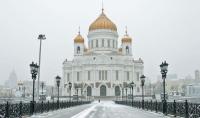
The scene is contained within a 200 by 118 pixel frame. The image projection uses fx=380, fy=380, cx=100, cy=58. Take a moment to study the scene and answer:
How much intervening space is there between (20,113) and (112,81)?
9322 centimetres

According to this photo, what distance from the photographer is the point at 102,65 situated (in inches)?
4732

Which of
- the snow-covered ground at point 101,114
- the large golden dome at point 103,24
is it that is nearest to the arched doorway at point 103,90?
the large golden dome at point 103,24

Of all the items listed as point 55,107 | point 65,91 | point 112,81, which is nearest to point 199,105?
point 55,107

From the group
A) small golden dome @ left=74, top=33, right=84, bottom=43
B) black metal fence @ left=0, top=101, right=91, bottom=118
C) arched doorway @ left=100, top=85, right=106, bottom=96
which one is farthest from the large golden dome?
black metal fence @ left=0, top=101, right=91, bottom=118

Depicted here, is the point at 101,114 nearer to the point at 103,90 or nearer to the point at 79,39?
the point at 103,90

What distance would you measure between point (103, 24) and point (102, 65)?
14543 millimetres

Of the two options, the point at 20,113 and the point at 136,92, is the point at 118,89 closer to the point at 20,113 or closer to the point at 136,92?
the point at 136,92

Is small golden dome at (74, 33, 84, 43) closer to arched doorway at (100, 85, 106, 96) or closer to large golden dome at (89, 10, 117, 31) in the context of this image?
large golden dome at (89, 10, 117, 31)

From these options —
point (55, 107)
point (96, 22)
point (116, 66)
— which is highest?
point (96, 22)

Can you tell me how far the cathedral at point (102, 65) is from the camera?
120 meters

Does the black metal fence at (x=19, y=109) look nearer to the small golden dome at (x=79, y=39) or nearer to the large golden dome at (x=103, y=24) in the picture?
the large golden dome at (x=103, y=24)

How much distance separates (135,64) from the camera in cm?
12731

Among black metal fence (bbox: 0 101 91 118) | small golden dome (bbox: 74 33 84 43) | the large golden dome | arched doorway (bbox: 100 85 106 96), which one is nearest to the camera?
black metal fence (bbox: 0 101 91 118)

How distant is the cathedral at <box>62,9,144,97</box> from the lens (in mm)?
119812
